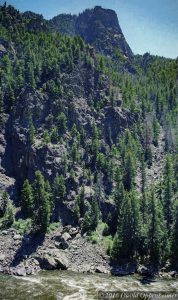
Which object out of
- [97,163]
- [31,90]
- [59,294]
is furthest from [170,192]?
[31,90]

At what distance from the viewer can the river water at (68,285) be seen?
2817 inches

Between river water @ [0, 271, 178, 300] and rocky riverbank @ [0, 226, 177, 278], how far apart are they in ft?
13.2

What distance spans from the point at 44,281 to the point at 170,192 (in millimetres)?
51993

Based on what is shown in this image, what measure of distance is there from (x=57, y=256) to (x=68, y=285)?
1913cm

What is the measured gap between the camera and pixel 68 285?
261 feet

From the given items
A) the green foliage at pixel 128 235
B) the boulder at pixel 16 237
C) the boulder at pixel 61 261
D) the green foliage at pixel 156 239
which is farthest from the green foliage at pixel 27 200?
the green foliage at pixel 156 239

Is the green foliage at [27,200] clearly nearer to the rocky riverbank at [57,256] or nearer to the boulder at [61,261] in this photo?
the rocky riverbank at [57,256]

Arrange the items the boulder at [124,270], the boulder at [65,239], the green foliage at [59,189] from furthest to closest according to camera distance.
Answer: the green foliage at [59,189], the boulder at [65,239], the boulder at [124,270]

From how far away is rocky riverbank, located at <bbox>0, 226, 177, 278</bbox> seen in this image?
92.8m

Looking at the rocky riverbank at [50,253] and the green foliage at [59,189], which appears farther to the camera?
the green foliage at [59,189]

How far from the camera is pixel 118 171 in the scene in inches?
5438

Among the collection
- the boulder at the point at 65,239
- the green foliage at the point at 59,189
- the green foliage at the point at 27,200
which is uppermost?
the green foliage at the point at 59,189

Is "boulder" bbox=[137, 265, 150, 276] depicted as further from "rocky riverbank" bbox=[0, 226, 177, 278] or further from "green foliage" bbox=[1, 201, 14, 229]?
"green foliage" bbox=[1, 201, 14, 229]

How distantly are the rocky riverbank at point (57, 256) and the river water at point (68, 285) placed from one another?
13.2ft
